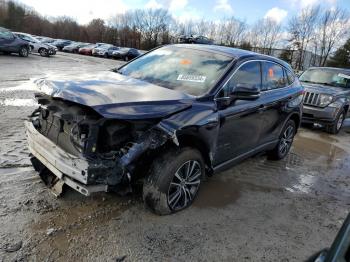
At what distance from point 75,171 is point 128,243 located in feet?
2.86

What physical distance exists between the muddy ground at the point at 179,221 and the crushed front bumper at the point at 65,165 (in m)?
0.50

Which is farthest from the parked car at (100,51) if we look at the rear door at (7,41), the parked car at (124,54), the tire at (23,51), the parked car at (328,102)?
the parked car at (328,102)

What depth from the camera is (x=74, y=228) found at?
3.42 metres

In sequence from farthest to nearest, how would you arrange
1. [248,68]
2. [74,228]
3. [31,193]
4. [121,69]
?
[121,69]
[248,68]
[31,193]
[74,228]

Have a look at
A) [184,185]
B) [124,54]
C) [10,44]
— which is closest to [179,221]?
[184,185]

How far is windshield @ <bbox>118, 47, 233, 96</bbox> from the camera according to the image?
4168mm

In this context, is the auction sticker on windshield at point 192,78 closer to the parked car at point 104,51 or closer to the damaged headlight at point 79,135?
the damaged headlight at point 79,135

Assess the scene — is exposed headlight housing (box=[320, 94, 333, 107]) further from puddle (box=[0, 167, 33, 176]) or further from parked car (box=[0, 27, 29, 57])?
parked car (box=[0, 27, 29, 57])

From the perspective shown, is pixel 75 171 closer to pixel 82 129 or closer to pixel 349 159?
pixel 82 129

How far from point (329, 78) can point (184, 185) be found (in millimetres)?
8238

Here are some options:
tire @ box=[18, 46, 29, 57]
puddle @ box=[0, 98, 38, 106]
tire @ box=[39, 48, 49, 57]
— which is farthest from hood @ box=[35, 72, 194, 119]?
tire @ box=[39, 48, 49, 57]

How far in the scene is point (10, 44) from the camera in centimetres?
1972

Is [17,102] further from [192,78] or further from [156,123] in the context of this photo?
[156,123]

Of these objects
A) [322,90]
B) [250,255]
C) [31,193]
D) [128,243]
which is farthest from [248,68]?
[322,90]
